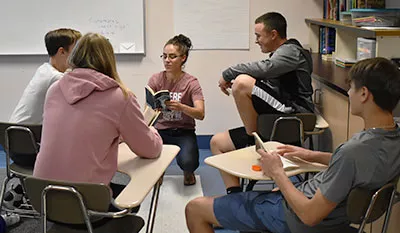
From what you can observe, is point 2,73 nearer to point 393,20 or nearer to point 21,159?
point 21,159

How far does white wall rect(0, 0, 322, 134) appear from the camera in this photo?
434 centimetres

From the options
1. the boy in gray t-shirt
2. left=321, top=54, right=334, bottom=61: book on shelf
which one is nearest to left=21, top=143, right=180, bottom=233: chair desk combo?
the boy in gray t-shirt

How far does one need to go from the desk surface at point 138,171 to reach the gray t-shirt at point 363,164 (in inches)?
24.6

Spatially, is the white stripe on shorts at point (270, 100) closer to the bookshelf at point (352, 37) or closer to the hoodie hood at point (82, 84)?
the bookshelf at point (352, 37)

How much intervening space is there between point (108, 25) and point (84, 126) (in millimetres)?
2569

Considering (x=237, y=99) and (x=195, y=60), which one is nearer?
(x=237, y=99)

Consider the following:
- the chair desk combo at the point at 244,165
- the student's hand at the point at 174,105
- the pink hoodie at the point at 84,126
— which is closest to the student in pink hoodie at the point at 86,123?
the pink hoodie at the point at 84,126

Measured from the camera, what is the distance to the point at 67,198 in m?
1.73

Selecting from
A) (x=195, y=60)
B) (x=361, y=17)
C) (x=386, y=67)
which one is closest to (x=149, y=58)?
(x=195, y=60)

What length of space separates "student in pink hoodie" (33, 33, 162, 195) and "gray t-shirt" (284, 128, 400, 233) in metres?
0.78

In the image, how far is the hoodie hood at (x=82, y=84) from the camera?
189 centimetres

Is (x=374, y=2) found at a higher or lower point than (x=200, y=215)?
higher

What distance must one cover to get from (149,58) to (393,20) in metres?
2.15

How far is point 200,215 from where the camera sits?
2072 mm
